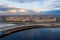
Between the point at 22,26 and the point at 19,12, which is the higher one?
the point at 19,12

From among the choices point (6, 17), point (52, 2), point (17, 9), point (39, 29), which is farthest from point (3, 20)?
point (52, 2)

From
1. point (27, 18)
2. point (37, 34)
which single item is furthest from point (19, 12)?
point (37, 34)

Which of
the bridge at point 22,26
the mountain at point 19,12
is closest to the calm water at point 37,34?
the bridge at point 22,26

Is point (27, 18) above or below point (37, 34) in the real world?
above

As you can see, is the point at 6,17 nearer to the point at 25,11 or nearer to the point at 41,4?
the point at 25,11

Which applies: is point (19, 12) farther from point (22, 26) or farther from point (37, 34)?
point (37, 34)

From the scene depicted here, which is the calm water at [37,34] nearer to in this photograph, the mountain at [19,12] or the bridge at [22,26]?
the bridge at [22,26]

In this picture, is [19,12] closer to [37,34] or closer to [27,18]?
[27,18]

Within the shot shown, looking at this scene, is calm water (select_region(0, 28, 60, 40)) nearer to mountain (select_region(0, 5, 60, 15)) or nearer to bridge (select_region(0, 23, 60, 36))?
bridge (select_region(0, 23, 60, 36))

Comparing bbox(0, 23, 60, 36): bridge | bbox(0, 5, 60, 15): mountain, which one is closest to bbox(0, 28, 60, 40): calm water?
bbox(0, 23, 60, 36): bridge
